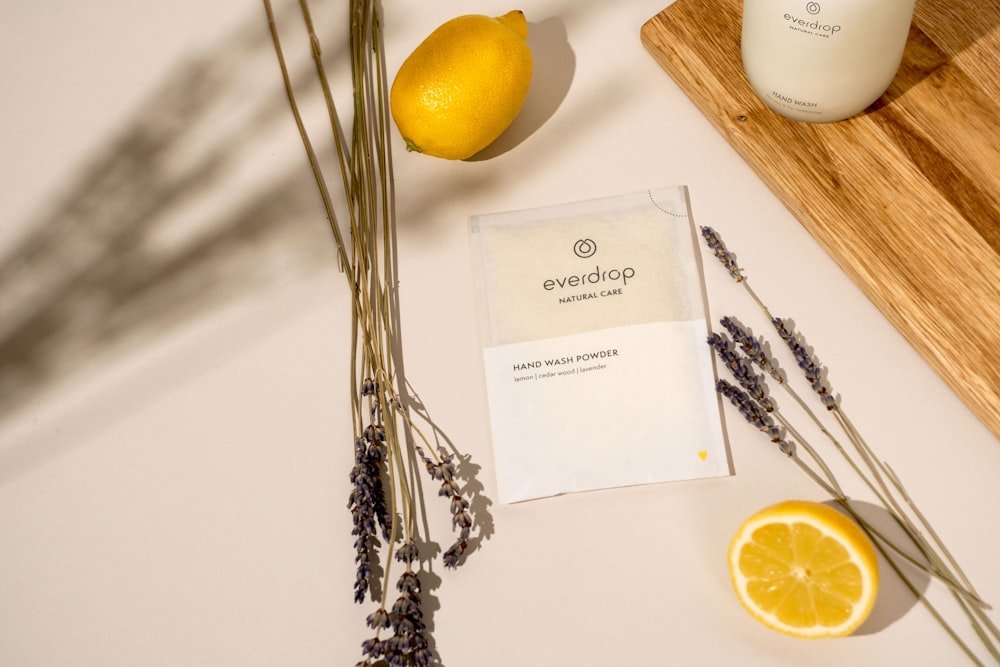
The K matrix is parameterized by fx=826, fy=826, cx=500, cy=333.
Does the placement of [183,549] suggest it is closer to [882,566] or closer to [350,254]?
[350,254]

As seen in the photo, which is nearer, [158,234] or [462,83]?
[462,83]

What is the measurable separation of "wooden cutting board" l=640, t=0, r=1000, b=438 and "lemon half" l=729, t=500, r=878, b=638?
0.60ft

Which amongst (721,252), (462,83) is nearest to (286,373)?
(462,83)

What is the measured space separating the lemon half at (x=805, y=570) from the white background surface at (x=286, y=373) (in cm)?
5

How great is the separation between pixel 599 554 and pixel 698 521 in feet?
0.30

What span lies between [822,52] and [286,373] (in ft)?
1.87

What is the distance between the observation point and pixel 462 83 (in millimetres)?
763

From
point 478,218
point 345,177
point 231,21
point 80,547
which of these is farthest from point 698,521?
point 231,21

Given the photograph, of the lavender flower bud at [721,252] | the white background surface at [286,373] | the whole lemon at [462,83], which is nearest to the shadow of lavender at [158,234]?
the white background surface at [286,373]

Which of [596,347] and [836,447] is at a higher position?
[596,347]

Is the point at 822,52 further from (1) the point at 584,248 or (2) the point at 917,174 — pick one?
(1) the point at 584,248

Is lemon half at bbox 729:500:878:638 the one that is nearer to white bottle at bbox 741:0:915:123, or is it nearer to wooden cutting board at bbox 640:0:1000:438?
wooden cutting board at bbox 640:0:1000:438

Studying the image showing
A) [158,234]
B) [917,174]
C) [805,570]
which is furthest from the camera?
[158,234]

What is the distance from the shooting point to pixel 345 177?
0.85m
